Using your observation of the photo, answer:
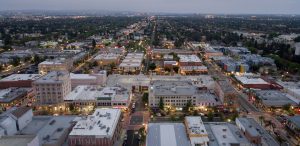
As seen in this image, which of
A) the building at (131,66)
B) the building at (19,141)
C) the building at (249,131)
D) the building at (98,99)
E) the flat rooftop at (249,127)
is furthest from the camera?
the building at (131,66)

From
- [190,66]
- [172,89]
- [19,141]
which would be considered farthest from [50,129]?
[190,66]

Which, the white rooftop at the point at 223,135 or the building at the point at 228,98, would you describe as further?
the building at the point at 228,98

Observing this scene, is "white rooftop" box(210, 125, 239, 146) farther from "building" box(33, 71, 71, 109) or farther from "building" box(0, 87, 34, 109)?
"building" box(0, 87, 34, 109)

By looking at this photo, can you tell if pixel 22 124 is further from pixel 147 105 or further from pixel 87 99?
pixel 147 105

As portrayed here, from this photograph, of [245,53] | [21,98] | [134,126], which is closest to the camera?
[134,126]

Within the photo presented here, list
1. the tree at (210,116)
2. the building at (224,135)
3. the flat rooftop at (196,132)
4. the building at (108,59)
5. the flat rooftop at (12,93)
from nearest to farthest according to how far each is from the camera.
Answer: the building at (224,135) < the flat rooftop at (196,132) < the tree at (210,116) < the flat rooftop at (12,93) < the building at (108,59)

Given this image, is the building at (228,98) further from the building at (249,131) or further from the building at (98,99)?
the building at (98,99)

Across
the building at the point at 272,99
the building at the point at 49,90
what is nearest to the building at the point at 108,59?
the building at the point at 49,90

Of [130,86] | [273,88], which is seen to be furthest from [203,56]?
[130,86]
